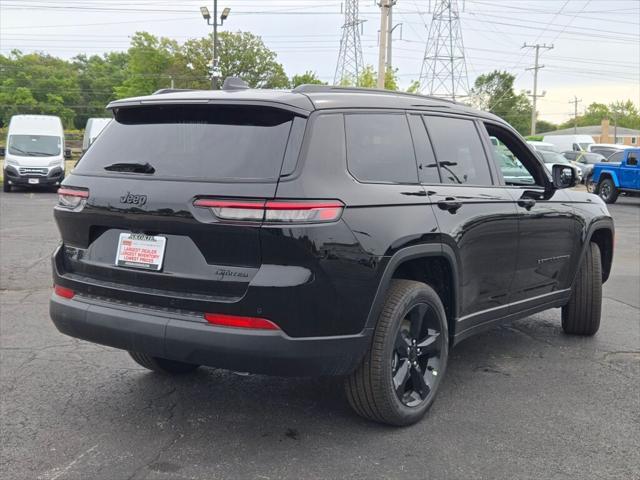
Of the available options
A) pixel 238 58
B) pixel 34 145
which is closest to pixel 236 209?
pixel 34 145

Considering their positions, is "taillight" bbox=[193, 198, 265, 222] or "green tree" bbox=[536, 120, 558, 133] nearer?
"taillight" bbox=[193, 198, 265, 222]

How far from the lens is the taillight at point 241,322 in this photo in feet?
10.3

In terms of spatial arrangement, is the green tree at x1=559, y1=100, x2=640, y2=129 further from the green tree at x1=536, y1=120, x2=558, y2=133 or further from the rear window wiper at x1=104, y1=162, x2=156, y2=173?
the rear window wiper at x1=104, y1=162, x2=156, y2=173

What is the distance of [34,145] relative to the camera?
22.3m

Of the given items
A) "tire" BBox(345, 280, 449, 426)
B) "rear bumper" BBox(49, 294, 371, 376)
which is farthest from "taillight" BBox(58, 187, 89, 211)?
"tire" BBox(345, 280, 449, 426)

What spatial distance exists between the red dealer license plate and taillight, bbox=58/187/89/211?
13.8 inches

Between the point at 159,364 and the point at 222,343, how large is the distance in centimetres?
150

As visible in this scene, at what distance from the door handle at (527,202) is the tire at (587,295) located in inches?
46.6

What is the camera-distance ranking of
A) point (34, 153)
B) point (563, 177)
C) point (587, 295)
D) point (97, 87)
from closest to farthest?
point (563, 177)
point (587, 295)
point (34, 153)
point (97, 87)

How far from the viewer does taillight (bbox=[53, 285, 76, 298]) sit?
3.72 m

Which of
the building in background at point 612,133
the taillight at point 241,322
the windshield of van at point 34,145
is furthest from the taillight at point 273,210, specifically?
the building in background at point 612,133

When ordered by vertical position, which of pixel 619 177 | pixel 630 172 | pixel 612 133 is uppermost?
pixel 612 133

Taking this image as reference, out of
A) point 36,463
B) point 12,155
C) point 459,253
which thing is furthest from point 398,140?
point 12,155

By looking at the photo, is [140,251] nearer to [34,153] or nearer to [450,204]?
[450,204]
